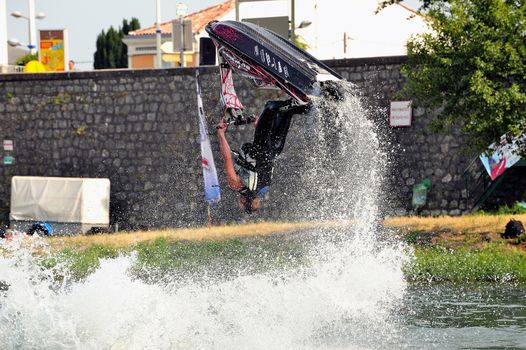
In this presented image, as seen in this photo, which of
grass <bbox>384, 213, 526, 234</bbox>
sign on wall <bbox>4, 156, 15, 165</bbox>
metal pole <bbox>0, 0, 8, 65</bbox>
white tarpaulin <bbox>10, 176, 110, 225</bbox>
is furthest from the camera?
metal pole <bbox>0, 0, 8, 65</bbox>

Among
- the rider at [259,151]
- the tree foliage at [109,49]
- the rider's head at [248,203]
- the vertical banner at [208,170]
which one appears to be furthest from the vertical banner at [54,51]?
the tree foliage at [109,49]

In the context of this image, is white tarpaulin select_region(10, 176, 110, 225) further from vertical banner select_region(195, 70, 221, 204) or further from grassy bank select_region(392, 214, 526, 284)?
vertical banner select_region(195, 70, 221, 204)

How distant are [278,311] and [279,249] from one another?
7384 millimetres

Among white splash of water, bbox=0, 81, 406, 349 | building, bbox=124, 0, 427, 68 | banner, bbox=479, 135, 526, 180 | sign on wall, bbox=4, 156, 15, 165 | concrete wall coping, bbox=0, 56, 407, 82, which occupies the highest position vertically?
building, bbox=124, 0, 427, 68

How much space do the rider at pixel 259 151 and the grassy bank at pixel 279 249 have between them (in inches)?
224

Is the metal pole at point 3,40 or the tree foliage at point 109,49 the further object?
the tree foliage at point 109,49

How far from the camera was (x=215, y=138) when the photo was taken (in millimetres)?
29016

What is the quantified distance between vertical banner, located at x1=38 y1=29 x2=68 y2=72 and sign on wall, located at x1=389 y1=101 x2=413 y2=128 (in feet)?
43.2

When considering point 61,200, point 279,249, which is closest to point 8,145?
point 61,200

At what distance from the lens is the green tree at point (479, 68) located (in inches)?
854

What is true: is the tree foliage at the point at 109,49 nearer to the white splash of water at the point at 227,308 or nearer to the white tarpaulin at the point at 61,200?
the white tarpaulin at the point at 61,200

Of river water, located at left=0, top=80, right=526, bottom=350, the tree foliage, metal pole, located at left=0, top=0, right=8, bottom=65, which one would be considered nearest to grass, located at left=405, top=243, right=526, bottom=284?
river water, located at left=0, top=80, right=526, bottom=350

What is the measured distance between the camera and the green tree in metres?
21.7

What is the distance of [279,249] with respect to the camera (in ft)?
76.9
